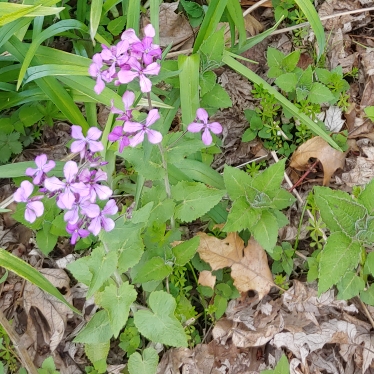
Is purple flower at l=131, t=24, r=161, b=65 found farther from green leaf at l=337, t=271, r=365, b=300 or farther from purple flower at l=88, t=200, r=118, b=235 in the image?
green leaf at l=337, t=271, r=365, b=300

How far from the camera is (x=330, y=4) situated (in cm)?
223

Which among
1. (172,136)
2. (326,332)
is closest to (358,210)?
Answer: (326,332)

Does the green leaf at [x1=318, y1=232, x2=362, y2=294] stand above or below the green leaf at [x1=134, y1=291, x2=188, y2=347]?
above

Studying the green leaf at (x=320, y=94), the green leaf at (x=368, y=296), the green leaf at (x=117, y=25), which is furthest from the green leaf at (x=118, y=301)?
the green leaf at (x=117, y=25)

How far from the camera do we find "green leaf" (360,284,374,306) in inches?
65.4

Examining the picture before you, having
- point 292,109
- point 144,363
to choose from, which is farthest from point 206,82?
point 144,363

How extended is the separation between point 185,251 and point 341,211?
0.55 metres

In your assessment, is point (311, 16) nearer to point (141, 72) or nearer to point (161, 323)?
point (141, 72)

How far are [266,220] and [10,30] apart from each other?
1.11 m

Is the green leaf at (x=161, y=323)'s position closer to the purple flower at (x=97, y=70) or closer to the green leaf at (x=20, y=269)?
the green leaf at (x=20, y=269)

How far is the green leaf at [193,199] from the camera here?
1.53 meters

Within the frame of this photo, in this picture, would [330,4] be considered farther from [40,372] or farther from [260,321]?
[40,372]

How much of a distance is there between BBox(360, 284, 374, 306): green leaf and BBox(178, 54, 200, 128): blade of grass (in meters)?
0.89

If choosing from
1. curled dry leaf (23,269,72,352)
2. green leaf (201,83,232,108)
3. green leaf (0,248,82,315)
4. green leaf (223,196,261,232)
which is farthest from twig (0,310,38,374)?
green leaf (201,83,232,108)
